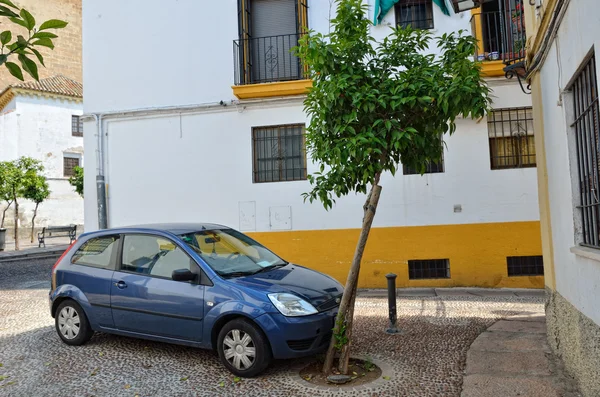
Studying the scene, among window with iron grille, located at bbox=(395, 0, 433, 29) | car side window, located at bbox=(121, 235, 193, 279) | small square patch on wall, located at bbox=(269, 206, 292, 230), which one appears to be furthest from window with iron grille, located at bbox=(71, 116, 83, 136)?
car side window, located at bbox=(121, 235, 193, 279)

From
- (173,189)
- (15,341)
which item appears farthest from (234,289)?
(173,189)

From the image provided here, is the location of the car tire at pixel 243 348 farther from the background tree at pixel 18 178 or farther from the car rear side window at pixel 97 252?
the background tree at pixel 18 178

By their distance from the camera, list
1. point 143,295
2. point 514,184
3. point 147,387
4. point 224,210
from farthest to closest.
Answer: point 224,210 → point 514,184 → point 143,295 → point 147,387

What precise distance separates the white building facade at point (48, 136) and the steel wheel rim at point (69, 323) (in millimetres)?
25647

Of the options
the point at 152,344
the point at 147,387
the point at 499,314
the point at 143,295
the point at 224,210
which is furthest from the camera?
the point at 224,210

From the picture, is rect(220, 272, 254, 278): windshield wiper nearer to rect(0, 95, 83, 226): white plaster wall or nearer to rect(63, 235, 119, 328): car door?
rect(63, 235, 119, 328): car door

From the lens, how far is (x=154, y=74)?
35.2 ft

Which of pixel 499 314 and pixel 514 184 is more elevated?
pixel 514 184

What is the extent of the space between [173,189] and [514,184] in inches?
276

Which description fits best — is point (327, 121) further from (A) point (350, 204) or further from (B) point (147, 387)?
(A) point (350, 204)

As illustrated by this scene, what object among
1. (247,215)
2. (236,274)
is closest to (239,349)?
(236,274)

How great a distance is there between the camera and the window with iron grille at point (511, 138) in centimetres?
924

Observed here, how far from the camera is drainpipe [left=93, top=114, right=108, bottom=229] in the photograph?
10602mm

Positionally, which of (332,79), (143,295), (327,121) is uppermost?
(332,79)
